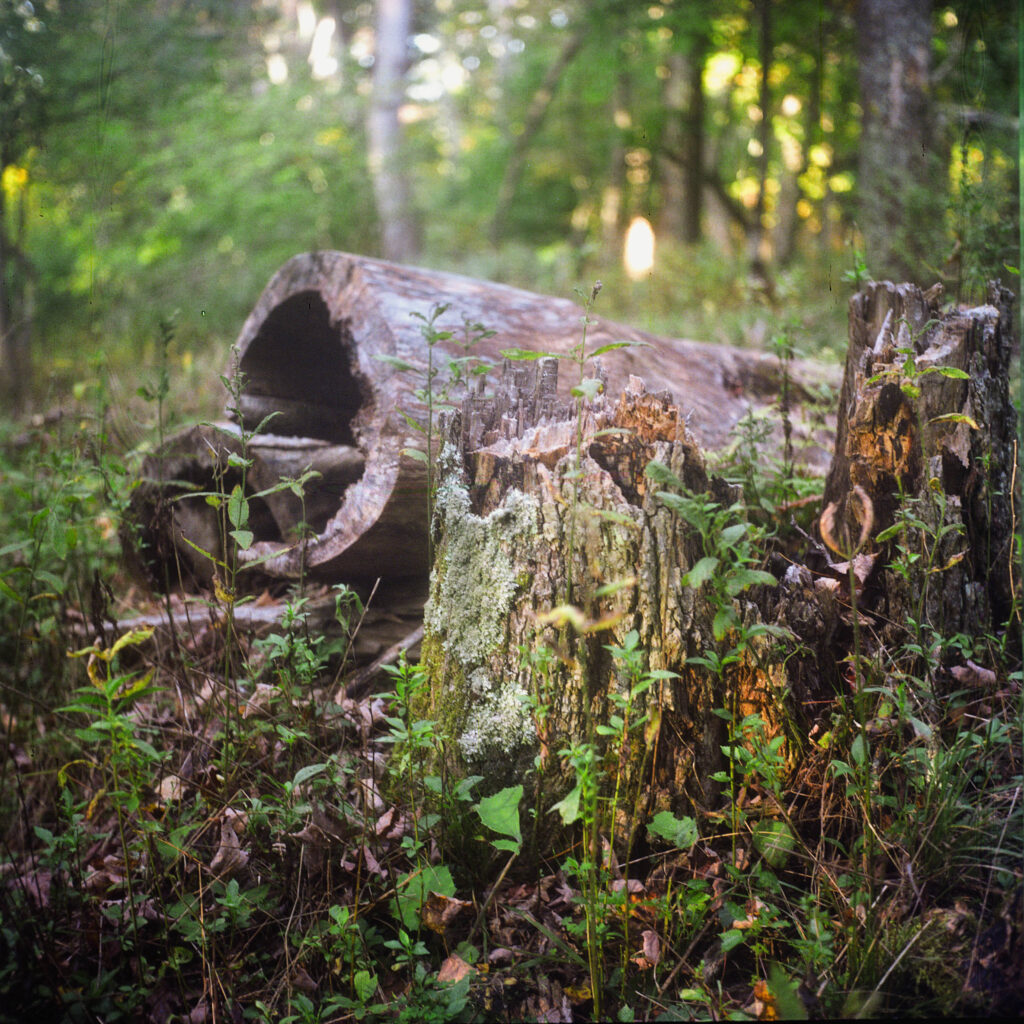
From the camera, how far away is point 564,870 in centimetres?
151

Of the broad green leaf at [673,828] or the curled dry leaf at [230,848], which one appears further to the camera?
the curled dry leaf at [230,848]

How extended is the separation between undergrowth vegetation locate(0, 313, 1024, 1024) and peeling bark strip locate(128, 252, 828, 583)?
19.5 inches

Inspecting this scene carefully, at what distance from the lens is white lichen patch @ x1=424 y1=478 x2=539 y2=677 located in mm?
1627

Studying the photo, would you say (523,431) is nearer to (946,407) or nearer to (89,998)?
(946,407)

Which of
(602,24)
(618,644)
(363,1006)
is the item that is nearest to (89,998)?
(363,1006)

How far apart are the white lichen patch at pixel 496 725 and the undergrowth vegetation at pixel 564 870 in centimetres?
6

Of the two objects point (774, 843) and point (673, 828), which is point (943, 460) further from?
point (673, 828)

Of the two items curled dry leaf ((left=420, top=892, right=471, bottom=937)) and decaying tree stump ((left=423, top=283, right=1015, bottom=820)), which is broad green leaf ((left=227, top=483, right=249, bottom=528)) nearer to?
decaying tree stump ((left=423, top=283, right=1015, bottom=820))

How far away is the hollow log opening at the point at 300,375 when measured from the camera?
2682 millimetres

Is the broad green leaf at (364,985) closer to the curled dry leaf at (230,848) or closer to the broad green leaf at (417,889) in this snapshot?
the broad green leaf at (417,889)

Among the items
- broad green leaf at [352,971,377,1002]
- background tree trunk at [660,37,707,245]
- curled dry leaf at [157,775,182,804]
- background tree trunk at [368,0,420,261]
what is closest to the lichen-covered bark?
broad green leaf at [352,971,377,1002]

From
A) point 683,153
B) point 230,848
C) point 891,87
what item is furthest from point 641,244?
point 683,153

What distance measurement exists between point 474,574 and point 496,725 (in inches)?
13.9

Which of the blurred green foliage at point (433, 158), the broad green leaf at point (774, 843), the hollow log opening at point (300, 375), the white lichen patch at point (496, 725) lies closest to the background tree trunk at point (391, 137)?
the blurred green foliage at point (433, 158)
